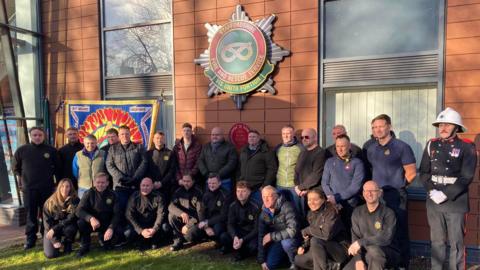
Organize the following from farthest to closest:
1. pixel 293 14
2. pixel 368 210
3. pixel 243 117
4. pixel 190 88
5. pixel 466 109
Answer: pixel 190 88, pixel 243 117, pixel 293 14, pixel 466 109, pixel 368 210

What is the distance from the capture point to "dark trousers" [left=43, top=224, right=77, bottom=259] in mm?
4703

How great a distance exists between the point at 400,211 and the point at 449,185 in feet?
1.95

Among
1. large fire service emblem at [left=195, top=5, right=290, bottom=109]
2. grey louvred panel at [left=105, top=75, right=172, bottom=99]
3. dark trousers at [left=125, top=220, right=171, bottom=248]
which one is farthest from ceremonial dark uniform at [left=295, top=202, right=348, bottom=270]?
grey louvred panel at [left=105, top=75, right=172, bottom=99]

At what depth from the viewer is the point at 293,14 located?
5348mm

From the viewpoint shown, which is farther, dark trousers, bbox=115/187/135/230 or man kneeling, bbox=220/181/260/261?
dark trousers, bbox=115/187/135/230

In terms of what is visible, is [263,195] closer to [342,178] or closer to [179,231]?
[342,178]

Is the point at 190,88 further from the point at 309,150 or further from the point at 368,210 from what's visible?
the point at 368,210

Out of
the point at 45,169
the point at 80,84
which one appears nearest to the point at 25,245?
the point at 45,169

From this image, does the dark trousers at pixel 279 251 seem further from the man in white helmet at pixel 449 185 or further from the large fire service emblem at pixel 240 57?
the large fire service emblem at pixel 240 57

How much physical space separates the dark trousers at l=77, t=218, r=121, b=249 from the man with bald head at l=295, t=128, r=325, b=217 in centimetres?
257

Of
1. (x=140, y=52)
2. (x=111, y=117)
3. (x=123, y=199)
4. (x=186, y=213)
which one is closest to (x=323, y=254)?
(x=186, y=213)

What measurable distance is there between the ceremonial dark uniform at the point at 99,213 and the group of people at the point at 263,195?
0.01 m

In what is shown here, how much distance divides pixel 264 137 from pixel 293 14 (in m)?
1.88

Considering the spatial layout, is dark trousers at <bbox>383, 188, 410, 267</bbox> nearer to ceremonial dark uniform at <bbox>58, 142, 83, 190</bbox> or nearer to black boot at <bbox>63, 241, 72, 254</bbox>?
black boot at <bbox>63, 241, 72, 254</bbox>
